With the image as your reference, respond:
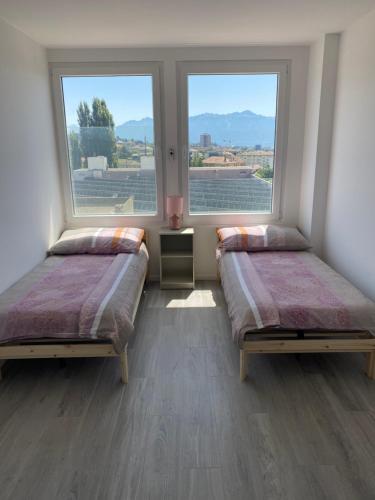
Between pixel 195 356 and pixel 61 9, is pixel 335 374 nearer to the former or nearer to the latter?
pixel 195 356

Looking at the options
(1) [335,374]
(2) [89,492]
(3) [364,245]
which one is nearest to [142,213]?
(3) [364,245]

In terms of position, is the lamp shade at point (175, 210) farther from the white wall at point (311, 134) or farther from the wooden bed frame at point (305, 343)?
the wooden bed frame at point (305, 343)

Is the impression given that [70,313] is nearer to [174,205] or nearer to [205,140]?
[174,205]

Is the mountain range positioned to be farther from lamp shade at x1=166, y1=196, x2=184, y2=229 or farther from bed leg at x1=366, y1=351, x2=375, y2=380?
bed leg at x1=366, y1=351, x2=375, y2=380

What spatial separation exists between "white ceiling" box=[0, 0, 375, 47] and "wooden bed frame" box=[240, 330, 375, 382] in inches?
86.7

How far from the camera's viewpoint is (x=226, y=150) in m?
3.89

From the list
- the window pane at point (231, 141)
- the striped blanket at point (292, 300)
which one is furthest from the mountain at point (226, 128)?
Answer: the striped blanket at point (292, 300)

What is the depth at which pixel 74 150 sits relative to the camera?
383 cm

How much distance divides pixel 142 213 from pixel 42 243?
43.5 inches

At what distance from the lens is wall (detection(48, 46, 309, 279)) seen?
3.53m

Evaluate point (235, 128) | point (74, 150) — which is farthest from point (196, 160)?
point (74, 150)

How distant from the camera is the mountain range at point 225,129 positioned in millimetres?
3770

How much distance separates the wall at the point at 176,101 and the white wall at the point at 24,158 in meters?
0.46

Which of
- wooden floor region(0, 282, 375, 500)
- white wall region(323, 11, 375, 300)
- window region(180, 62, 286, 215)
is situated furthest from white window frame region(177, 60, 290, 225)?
wooden floor region(0, 282, 375, 500)
